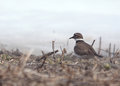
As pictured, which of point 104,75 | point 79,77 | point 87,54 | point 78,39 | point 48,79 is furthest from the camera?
point 78,39

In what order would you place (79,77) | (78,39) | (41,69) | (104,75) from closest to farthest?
(79,77)
(104,75)
(41,69)
(78,39)

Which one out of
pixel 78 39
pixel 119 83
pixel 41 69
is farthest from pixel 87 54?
pixel 119 83

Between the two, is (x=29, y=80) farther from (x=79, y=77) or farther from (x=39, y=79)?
(x=79, y=77)

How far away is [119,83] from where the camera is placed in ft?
14.3

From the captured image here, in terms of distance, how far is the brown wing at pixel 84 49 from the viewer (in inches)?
424

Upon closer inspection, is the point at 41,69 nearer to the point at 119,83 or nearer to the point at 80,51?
the point at 119,83

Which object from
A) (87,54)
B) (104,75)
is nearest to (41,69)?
(104,75)

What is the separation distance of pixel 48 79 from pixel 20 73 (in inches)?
17.2

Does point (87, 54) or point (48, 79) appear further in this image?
point (87, 54)

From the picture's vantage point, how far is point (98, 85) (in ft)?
13.4

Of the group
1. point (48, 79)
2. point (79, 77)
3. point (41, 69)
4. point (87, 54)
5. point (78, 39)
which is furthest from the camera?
point (78, 39)

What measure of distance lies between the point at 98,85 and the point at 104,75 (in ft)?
4.59

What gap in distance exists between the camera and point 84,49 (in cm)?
1091

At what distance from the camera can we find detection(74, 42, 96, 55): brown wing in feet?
35.3
